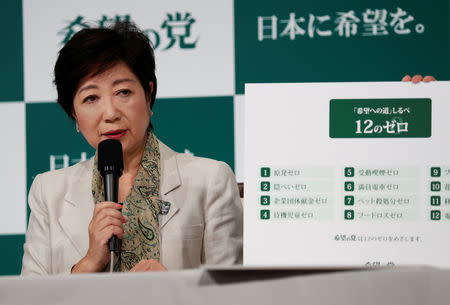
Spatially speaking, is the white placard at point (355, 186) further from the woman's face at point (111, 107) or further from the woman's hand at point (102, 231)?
the woman's face at point (111, 107)

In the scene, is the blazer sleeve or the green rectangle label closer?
the green rectangle label

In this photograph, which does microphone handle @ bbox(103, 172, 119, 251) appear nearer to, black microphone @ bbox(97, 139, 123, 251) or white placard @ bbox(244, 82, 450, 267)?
black microphone @ bbox(97, 139, 123, 251)

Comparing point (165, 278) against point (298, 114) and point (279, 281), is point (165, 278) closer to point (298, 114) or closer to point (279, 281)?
point (279, 281)

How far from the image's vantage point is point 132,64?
5.09ft

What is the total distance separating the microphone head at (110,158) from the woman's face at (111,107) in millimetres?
283

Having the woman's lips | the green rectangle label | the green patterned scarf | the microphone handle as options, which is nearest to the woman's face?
the woman's lips

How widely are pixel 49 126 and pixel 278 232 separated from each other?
1.41 m

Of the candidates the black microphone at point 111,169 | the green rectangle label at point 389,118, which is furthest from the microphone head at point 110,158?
the green rectangle label at point 389,118

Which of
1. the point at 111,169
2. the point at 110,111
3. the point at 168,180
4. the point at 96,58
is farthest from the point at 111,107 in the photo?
the point at 111,169

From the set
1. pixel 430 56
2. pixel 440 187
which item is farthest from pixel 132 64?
pixel 430 56

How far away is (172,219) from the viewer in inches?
58.7

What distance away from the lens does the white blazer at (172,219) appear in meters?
1.47

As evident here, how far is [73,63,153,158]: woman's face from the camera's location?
58.1 inches

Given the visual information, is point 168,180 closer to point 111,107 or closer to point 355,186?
point 111,107
